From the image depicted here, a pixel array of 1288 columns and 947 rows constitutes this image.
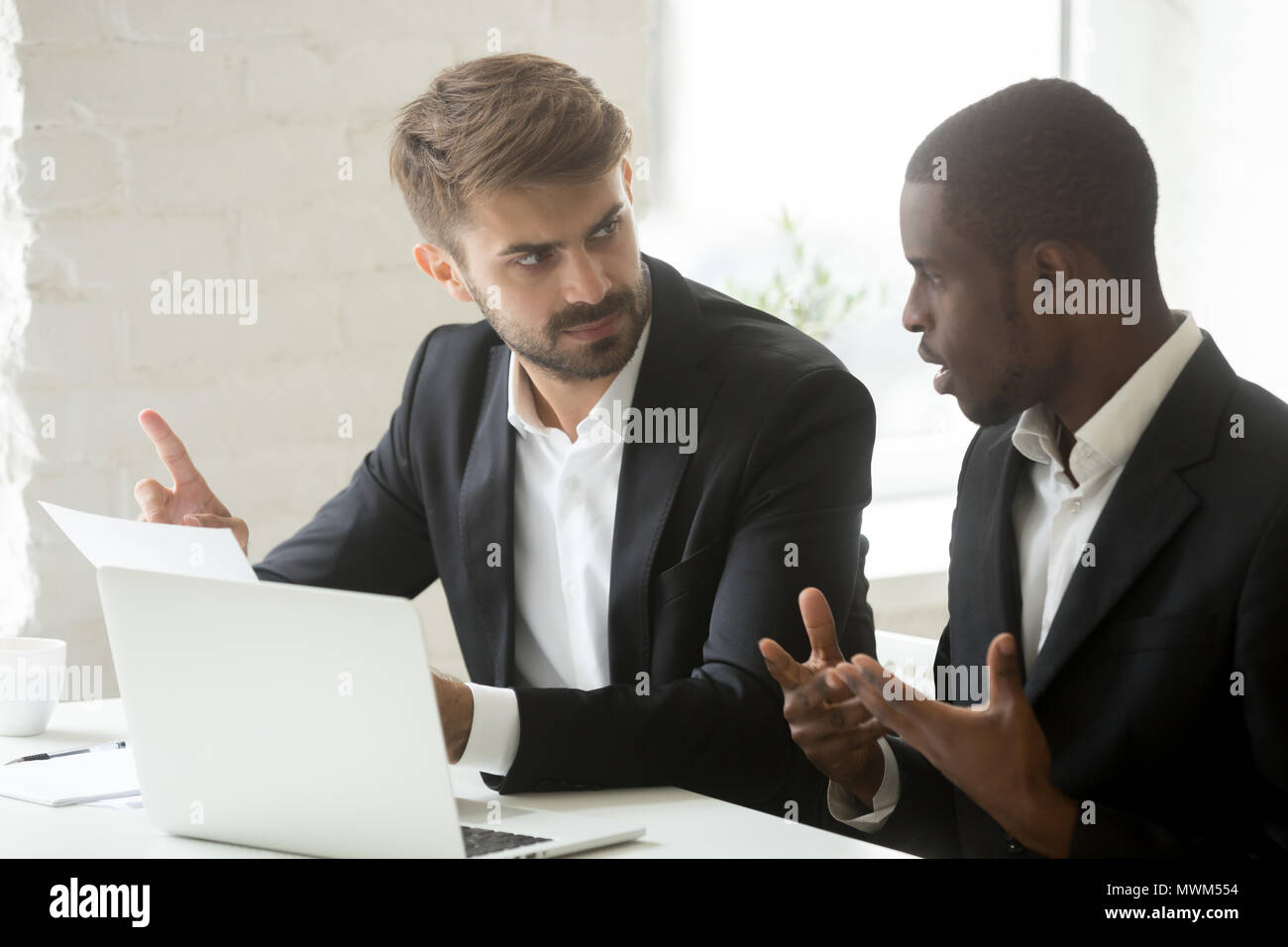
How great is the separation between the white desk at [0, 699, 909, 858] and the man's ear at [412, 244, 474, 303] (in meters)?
0.71

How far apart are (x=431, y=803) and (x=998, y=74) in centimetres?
263

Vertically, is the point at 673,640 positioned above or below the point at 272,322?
below

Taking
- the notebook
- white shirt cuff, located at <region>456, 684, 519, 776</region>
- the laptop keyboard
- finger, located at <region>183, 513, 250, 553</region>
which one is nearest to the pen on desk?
the notebook

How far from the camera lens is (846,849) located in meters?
1.10

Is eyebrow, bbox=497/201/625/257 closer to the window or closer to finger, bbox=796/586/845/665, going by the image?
finger, bbox=796/586/845/665

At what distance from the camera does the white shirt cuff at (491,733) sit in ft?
4.34

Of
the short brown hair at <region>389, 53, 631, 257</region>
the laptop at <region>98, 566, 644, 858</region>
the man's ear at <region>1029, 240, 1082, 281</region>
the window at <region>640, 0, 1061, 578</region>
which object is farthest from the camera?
the window at <region>640, 0, 1061, 578</region>

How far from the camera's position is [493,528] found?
68.3 inches

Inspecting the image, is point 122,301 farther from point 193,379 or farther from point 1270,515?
point 1270,515

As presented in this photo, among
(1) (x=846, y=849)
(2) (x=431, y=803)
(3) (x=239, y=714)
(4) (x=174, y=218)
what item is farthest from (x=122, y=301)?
(1) (x=846, y=849)

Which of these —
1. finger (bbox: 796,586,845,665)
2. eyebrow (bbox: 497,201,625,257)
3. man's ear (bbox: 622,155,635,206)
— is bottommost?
finger (bbox: 796,586,845,665)

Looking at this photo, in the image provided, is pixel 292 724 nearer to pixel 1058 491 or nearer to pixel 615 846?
pixel 615 846

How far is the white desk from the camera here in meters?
1.12
